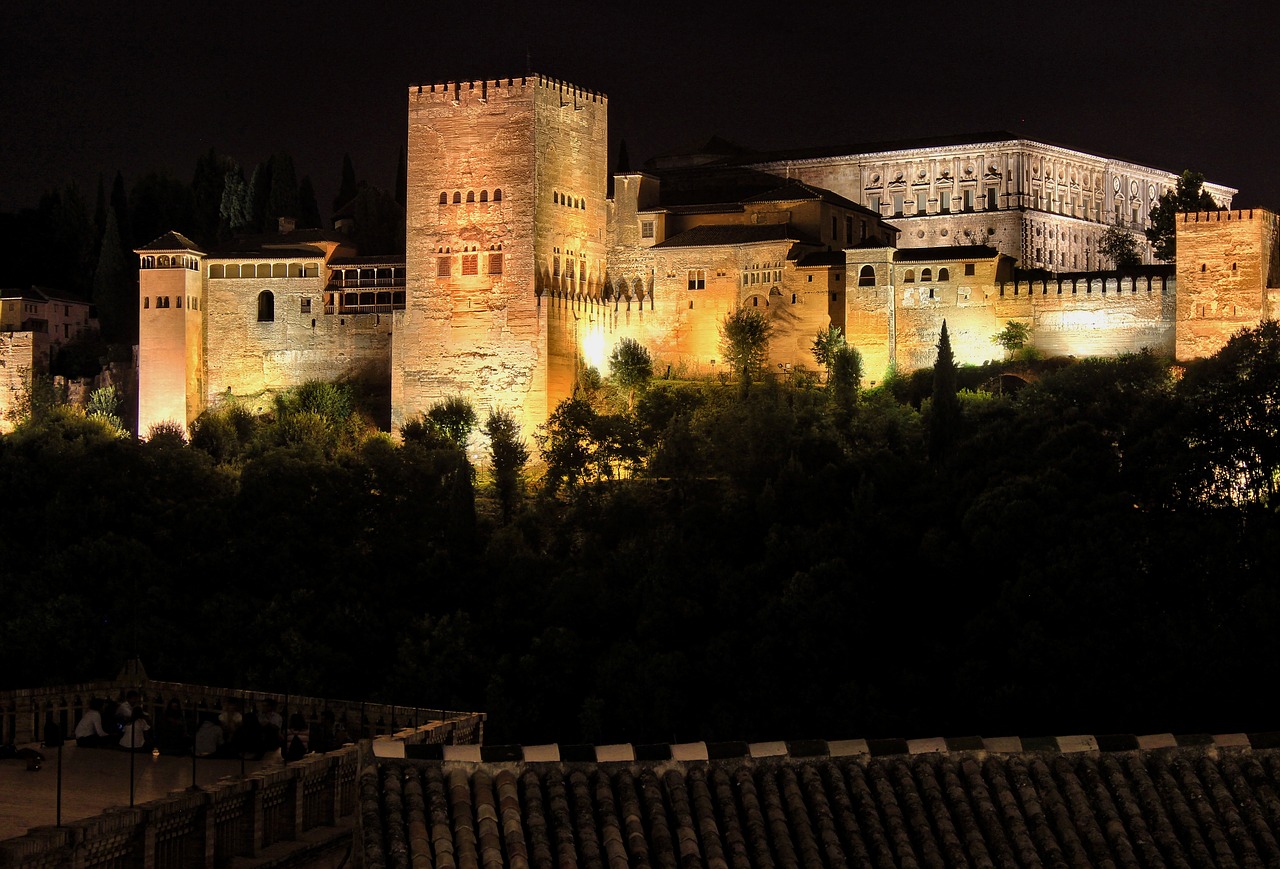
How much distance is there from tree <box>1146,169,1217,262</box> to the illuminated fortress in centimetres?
1091

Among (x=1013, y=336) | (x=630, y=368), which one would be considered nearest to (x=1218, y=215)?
(x=1013, y=336)

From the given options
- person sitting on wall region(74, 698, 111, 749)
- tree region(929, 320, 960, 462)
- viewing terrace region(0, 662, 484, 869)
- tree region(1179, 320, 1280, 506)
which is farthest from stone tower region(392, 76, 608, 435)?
person sitting on wall region(74, 698, 111, 749)

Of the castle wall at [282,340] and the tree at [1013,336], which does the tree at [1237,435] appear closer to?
the tree at [1013,336]

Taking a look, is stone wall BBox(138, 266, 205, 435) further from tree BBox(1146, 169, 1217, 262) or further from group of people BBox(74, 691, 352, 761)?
group of people BBox(74, 691, 352, 761)

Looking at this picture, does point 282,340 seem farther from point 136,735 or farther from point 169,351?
point 136,735

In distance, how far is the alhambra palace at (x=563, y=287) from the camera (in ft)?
157

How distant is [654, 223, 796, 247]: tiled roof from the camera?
167 feet

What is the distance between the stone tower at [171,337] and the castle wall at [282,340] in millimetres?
512

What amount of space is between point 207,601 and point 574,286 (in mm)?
15756

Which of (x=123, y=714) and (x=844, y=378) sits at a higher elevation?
(x=844, y=378)

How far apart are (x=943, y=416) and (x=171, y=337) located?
21.1 metres

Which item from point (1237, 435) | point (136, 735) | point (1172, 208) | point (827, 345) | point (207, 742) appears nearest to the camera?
point (136, 735)

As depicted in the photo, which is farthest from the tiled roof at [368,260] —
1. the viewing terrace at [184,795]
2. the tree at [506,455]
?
the viewing terrace at [184,795]

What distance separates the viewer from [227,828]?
1399 cm
